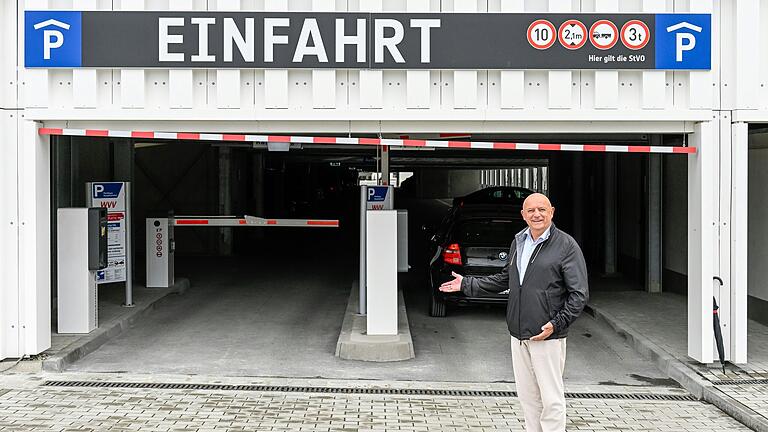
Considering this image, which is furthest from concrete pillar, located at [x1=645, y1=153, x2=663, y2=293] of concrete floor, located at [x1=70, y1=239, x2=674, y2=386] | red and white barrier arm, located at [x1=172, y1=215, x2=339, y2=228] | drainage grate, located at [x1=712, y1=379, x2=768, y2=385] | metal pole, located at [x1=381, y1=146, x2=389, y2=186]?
drainage grate, located at [x1=712, y1=379, x2=768, y2=385]

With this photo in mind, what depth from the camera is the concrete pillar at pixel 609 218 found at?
16344 mm

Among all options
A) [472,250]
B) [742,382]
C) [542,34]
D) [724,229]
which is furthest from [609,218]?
[742,382]

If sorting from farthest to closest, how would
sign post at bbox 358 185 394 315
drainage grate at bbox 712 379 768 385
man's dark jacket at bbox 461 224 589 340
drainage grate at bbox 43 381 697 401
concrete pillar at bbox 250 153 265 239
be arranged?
concrete pillar at bbox 250 153 265 239 → sign post at bbox 358 185 394 315 → drainage grate at bbox 712 379 768 385 → drainage grate at bbox 43 381 697 401 → man's dark jacket at bbox 461 224 589 340

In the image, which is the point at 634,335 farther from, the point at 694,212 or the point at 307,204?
the point at 307,204

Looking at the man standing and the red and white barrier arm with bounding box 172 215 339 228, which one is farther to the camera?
the red and white barrier arm with bounding box 172 215 339 228

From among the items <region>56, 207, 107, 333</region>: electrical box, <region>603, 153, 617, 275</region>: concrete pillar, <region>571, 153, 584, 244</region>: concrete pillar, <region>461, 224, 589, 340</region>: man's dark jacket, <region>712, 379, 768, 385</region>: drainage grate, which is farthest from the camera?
<region>571, 153, 584, 244</region>: concrete pillar

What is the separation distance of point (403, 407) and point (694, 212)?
3668 mm

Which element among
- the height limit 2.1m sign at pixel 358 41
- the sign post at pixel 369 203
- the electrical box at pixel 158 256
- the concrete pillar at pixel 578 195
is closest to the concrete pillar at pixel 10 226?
the height limit 2.1m sign at pixel 358 41

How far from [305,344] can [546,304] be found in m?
5.23

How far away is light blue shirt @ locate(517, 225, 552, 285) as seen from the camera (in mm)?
5379

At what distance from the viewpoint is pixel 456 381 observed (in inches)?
331

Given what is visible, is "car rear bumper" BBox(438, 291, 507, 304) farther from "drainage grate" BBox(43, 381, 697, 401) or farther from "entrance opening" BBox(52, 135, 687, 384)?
"drainage grate" BBox(43, 381, 697, 401)

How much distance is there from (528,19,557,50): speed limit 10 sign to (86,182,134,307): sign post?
229 inches

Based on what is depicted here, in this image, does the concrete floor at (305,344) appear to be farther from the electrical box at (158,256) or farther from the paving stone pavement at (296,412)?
the paving stone pavement at (296,412)
